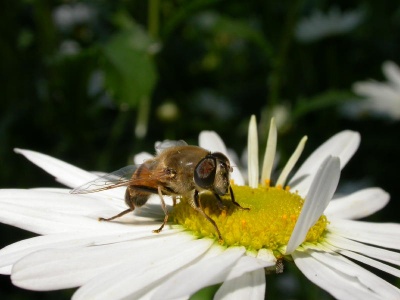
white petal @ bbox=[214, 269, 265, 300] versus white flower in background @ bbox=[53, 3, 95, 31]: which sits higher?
white flower in background @ bbox=[53, 3, 95, 31]

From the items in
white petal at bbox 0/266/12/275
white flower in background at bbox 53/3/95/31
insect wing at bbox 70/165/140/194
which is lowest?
white petal at bbox 0/266/12/275

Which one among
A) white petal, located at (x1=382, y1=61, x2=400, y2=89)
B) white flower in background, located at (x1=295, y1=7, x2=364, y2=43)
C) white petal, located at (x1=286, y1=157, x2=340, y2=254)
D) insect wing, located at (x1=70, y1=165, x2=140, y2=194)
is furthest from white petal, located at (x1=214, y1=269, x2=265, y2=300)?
white flower in background, located at (x1=295, y1=7, x2=364, y2=43)

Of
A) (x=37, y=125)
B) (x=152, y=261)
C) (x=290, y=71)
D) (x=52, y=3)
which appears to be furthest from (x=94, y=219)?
(x=290, y=71)

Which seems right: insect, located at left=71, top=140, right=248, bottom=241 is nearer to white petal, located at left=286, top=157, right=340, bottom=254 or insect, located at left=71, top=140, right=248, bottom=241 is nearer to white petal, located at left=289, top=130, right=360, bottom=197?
white petal, located at left=286, top=157, right=340, bottom=254

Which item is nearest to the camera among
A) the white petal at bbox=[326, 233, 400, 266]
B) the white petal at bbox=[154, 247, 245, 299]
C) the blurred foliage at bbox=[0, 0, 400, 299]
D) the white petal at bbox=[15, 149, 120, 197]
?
the white petal at bbox=[154, 247, 245, 299]

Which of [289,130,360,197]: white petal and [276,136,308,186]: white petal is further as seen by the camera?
[289,130,360,197]: white petal

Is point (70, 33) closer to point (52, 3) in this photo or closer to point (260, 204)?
point (52, 3)

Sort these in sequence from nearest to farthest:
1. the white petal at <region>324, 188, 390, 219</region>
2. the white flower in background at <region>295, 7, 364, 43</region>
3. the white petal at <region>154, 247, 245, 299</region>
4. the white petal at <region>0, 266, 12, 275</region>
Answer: the white petal at <region>154, 247, 245, 299</region> → the white petal at <region>0, 266, 12, 275</region> → the white petal at <region>324, 188, 390, 219</region> → the white flower in background at <region>295, 7, 364, 43</region>
